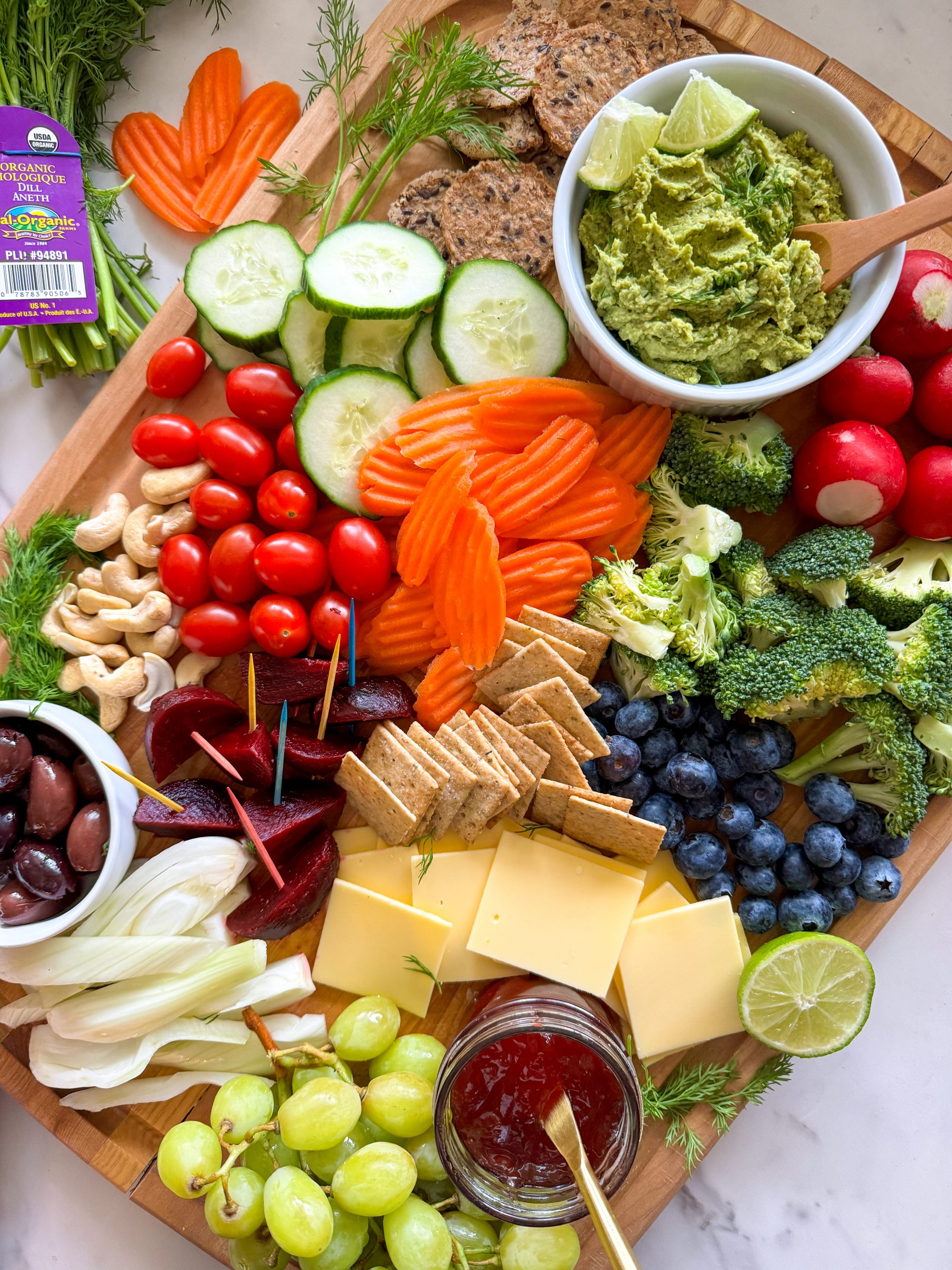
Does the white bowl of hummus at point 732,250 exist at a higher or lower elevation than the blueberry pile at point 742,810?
higher

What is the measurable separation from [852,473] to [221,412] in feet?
5.03

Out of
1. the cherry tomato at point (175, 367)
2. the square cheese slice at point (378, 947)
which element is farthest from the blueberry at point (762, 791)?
the cherry tomato at point (175, 367)

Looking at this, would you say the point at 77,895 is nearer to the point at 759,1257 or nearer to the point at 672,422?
the point at 672,422

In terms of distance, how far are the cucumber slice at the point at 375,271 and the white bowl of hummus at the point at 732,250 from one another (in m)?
0.35

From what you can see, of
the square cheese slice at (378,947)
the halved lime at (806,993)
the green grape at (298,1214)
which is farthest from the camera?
the square cheese slice at (378,947)

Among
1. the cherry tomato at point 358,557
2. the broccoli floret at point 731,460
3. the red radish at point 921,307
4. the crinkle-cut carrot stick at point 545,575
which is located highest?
the red radish at point 921,307

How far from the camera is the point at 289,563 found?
81.2 inches

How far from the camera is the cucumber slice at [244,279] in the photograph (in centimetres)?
214

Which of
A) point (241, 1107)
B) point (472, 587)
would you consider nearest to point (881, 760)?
point (472, 587)

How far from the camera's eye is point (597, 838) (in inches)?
82.3

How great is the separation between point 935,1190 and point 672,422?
6.77 ft

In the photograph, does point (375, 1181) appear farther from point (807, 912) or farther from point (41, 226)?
point (41, 226)

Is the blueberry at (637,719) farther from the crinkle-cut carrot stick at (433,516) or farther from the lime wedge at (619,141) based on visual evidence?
the lime wedge at (619,141)

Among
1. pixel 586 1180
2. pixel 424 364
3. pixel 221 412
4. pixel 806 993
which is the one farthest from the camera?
pixel 221 412
